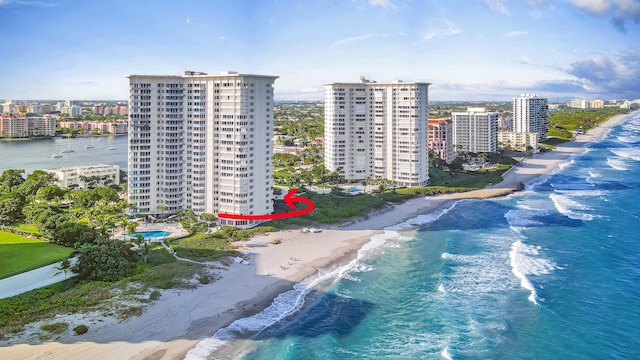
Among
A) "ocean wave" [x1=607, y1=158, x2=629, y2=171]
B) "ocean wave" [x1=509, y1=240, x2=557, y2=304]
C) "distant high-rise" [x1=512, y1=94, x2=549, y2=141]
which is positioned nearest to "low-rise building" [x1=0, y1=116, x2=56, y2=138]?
"distant high-rise" [x1=512, y1=94, x2=549, y2=141]

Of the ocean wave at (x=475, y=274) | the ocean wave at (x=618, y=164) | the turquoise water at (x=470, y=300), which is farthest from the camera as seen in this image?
the ocean wave at (x=618, y=164)

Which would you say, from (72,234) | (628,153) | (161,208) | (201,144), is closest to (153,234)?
(161,208)

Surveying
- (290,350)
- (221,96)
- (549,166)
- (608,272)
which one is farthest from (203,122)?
(549,166)

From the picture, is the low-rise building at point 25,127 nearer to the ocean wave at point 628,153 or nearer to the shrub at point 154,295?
the shrub at point 154,295

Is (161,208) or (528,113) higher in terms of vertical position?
(528,113)

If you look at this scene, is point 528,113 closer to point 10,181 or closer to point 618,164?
point 618,164

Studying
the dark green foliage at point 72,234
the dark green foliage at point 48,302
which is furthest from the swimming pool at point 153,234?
the dark green foliage at point 48,302
